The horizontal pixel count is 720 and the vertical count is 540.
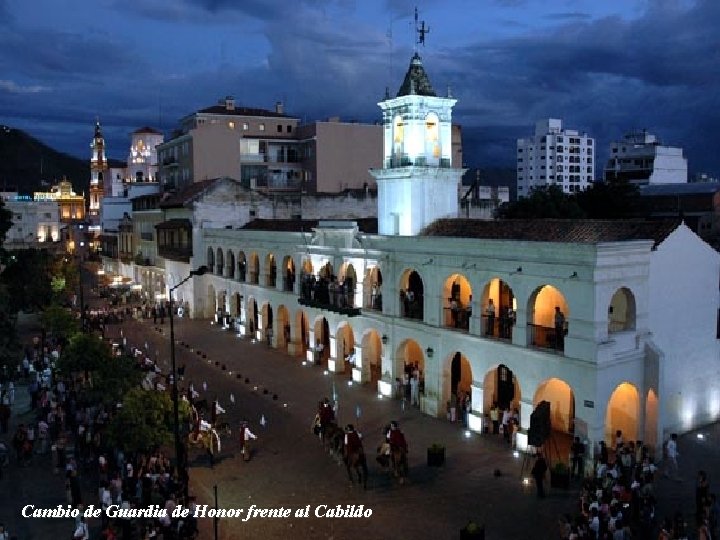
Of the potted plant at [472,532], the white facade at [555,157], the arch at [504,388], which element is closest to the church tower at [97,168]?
the white facade at [555,157]

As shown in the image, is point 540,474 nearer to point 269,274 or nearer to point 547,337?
point 547,337

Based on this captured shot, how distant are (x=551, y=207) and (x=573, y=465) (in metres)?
26.8

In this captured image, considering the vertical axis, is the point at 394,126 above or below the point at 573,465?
above

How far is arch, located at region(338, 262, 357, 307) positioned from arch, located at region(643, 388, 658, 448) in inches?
523

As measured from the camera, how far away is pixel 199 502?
19.8 meters

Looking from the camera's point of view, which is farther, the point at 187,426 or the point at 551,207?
the point at 551,207

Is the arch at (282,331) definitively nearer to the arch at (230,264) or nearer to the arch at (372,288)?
the arch at (230,264)

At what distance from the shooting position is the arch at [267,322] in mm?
40531

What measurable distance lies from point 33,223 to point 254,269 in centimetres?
6102

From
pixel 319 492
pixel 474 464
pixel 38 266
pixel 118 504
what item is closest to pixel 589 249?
pixel 474 464

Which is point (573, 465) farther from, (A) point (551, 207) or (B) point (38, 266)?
(B) point (38, 266)

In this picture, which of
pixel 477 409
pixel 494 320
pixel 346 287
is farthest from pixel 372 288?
pixel 477 409

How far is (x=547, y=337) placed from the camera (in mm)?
23031

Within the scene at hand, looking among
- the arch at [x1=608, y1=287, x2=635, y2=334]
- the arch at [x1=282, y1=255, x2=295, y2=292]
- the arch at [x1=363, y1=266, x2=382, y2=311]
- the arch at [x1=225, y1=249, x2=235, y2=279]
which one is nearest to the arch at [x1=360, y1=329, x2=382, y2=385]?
the arch at [x1=363, y1=266, x2=382, y2=311]
